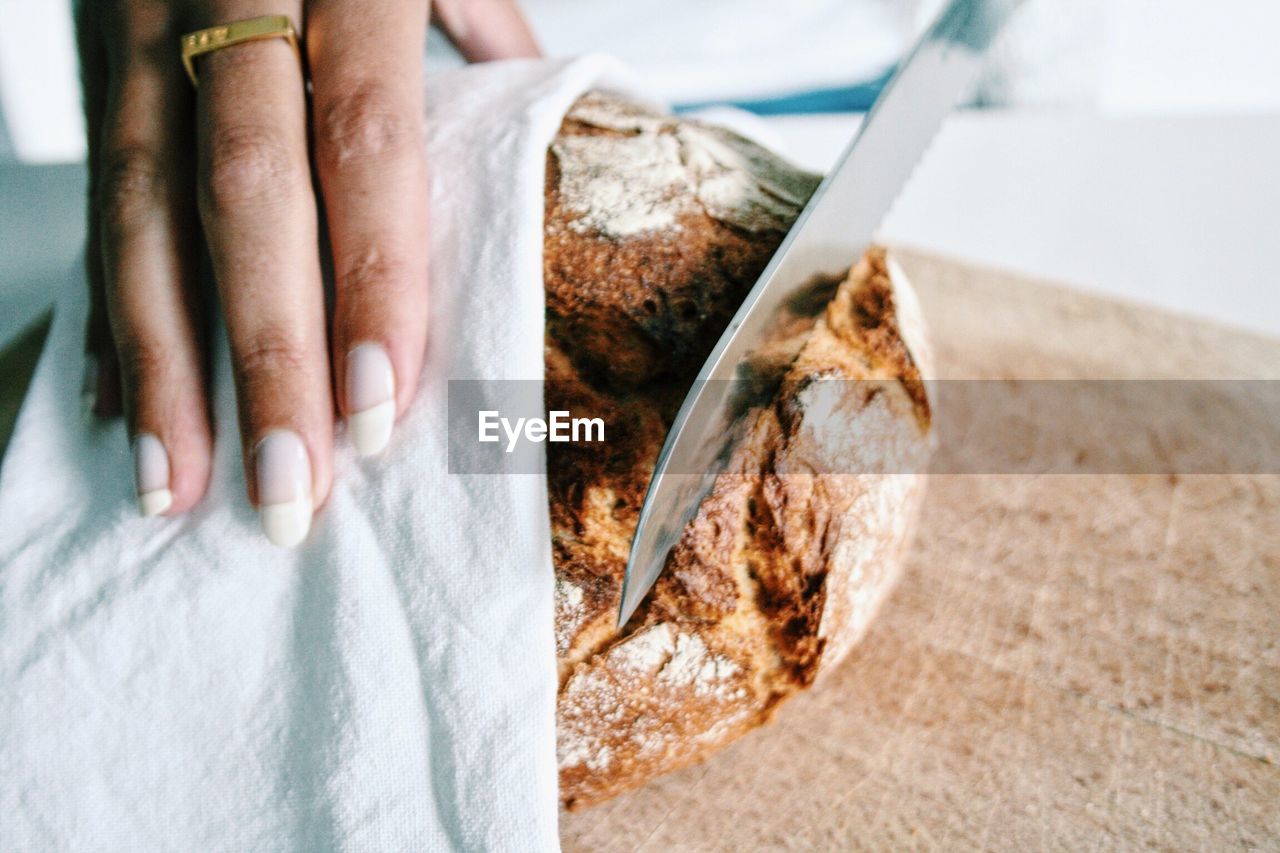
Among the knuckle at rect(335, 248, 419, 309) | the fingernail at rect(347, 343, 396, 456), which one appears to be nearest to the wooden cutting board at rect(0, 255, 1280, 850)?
the fingernail at rect(347, 343, 396, 456)

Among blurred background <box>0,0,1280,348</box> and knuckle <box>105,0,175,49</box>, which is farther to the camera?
blurred background <box>0,0,1280,348</box>

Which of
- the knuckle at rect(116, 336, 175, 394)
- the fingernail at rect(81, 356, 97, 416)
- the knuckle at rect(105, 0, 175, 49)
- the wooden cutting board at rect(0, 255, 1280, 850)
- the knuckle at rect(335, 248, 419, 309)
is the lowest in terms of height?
the wooden cutting board at rect(0, 255, 1280, 850)

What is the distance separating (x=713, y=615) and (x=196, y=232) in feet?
2.03

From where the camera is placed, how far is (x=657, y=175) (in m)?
0.87

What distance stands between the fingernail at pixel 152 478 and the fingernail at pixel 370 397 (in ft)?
0.56

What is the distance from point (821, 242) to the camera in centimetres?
82

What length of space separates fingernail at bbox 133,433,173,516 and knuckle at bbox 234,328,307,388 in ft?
0.34

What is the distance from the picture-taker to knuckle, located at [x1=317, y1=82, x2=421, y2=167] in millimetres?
791

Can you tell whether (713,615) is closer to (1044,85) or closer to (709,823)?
(709,823)

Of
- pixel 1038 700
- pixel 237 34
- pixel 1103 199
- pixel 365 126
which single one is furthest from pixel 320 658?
pixel 1103 199

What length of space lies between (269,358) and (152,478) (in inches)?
5.9

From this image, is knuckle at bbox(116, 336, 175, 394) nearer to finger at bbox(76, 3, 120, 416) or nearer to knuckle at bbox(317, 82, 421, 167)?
finger at bbox(76, 3, 120, 416)

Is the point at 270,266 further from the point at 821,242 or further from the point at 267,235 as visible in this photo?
the point at 821,242

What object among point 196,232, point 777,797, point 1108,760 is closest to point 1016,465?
point 1108,760
